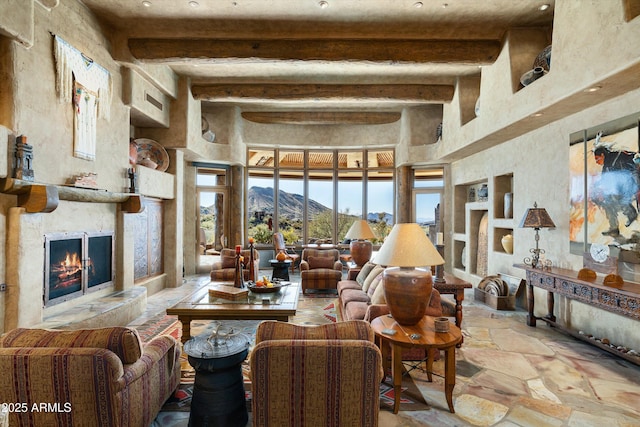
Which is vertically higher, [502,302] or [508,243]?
[508,243]

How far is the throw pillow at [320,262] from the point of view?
706cm

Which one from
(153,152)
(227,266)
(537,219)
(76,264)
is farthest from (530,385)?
(153,152)

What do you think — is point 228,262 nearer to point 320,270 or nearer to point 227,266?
→ point 227,266

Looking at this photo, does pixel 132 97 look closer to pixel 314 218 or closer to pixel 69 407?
pixel 69 407

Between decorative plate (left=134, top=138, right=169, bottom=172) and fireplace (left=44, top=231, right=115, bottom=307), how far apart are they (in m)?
2.09

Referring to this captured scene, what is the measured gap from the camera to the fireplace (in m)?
4.05

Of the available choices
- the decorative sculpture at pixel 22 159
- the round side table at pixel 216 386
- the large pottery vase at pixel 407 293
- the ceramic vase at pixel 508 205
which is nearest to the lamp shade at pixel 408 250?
the large pottery vase at pixel 407 293

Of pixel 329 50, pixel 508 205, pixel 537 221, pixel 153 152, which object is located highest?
pixel 329 50

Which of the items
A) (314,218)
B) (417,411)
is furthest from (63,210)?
(314,218)

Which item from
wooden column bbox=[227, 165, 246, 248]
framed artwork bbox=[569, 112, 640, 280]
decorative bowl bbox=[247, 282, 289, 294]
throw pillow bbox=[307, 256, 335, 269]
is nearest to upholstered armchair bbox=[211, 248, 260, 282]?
throw pillow bbox=[307, 256, 335, 269]

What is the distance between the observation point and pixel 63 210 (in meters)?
4.24

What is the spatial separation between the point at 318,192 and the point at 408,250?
732 cm

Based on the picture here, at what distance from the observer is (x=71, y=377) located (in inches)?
71.0

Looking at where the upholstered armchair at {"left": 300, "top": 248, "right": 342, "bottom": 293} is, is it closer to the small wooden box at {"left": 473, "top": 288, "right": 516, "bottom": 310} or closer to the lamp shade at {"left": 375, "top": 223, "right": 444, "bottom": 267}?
the small wooden box at {"left": 473, "top": 288, "right": 516, "bottom": 310}
